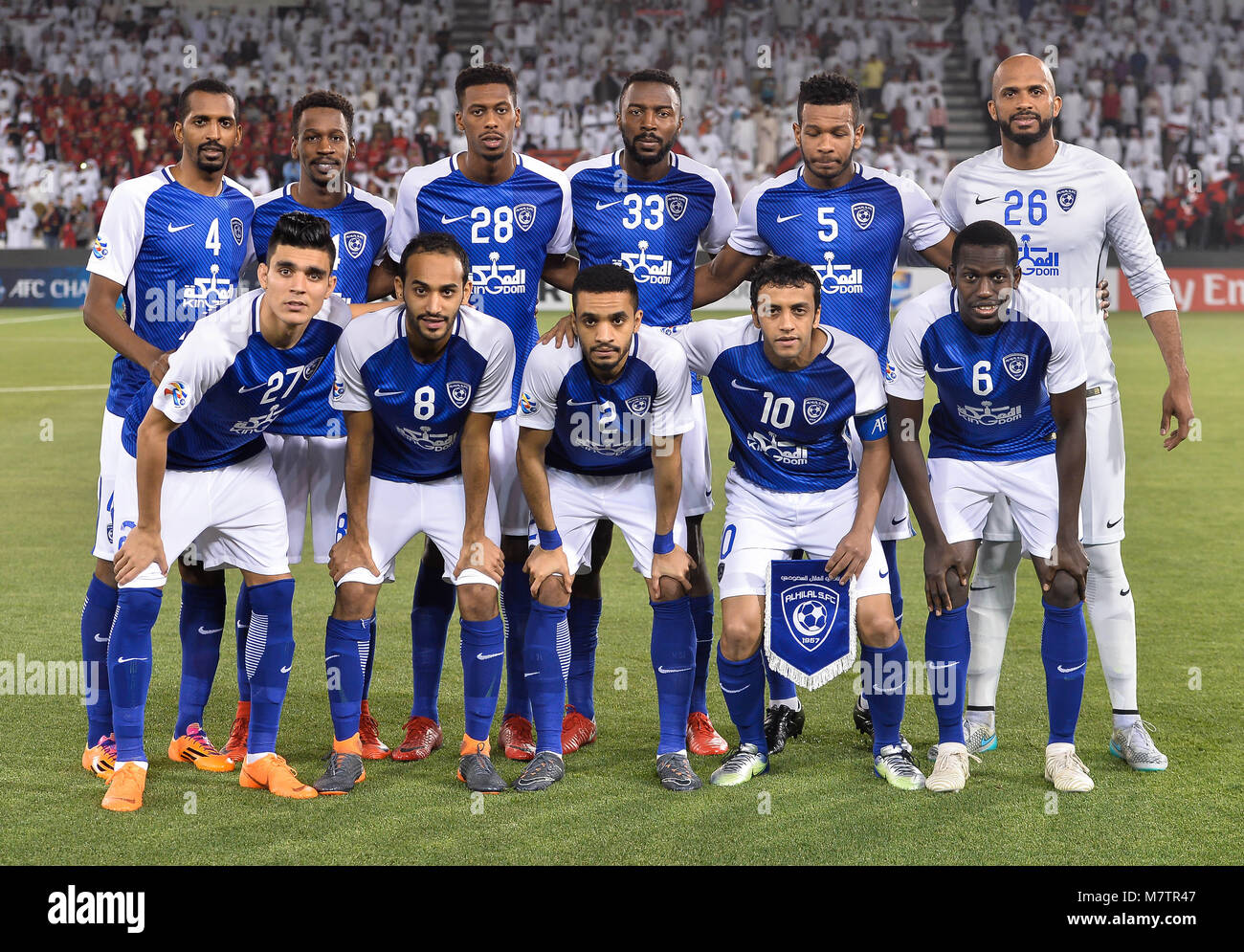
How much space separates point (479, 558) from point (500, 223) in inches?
52.2

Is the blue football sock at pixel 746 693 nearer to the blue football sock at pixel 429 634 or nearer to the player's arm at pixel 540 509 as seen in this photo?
the player's arm at pixel 540 509

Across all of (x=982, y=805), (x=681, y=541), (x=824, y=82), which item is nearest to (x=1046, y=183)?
(x=824, y=82)

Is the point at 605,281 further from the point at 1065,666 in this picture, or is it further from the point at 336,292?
the point at 1065,666

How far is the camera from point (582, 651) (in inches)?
199

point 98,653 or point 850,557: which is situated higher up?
point 850,557

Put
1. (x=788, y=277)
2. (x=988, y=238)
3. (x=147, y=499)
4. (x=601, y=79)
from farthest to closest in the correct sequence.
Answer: (x=601, y=79) → (x=788, y=277) → (x=988, y=238) → (x=147, y=499)

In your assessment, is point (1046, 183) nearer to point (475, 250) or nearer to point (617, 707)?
point (475, 250)

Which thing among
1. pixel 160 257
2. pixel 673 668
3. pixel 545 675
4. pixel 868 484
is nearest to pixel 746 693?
pixel 673 668

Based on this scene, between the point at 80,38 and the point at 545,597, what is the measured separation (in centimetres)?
2716

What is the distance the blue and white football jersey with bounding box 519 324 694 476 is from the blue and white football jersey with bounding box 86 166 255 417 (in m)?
1.23

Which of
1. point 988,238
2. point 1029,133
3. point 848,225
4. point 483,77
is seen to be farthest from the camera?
point 483,77

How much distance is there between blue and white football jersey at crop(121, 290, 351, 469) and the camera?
4.24 metres

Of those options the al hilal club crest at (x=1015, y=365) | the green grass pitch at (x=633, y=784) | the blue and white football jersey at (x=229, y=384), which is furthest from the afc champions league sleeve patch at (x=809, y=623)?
the blue and white football jersey at (x=229, y=384)

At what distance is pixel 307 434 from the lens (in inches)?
192
